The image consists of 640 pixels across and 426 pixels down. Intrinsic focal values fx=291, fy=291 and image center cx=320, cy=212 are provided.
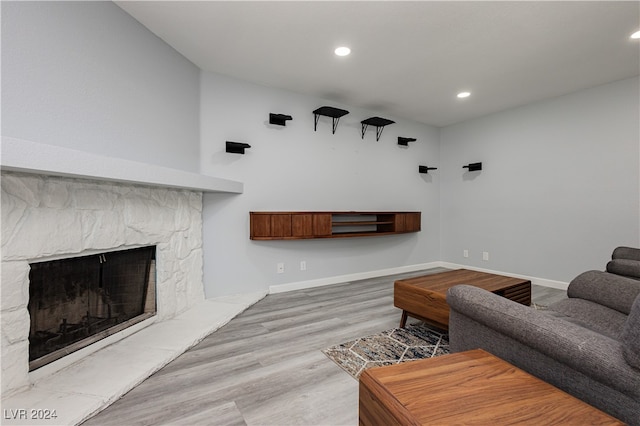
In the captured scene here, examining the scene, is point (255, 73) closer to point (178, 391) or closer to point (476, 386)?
point (178, 391)

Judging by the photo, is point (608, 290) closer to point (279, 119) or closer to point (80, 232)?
point (279, 119)

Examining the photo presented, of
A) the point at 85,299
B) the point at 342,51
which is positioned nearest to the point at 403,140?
the point at 342,51

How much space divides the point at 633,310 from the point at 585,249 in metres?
3.55

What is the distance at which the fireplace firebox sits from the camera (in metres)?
1.78

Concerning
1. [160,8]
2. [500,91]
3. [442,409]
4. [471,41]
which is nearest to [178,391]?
[442,409]

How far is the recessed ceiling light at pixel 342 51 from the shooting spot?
274 centimetres

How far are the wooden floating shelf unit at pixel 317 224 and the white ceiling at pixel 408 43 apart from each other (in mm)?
1617

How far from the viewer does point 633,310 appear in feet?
3.16

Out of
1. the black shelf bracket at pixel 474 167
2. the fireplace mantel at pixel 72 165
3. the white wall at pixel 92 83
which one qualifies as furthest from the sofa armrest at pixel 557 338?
the black shelf bracket at pixel 474 167

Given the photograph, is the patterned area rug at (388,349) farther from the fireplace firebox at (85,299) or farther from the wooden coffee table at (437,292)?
the fireplace firebox at (85,299)

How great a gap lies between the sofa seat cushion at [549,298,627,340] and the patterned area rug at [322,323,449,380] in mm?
833

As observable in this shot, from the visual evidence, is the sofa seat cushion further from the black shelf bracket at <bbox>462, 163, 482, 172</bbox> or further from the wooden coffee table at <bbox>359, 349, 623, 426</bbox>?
the black shelf bracket at <bbox>462, 163, 482, 172</bbox>

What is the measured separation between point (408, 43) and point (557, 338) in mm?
2562

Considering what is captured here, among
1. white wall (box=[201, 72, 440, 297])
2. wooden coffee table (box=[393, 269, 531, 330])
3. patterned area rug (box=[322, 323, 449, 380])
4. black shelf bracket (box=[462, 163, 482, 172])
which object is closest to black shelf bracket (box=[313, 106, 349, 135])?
white wall (box=[201, 72, 440, 297])
